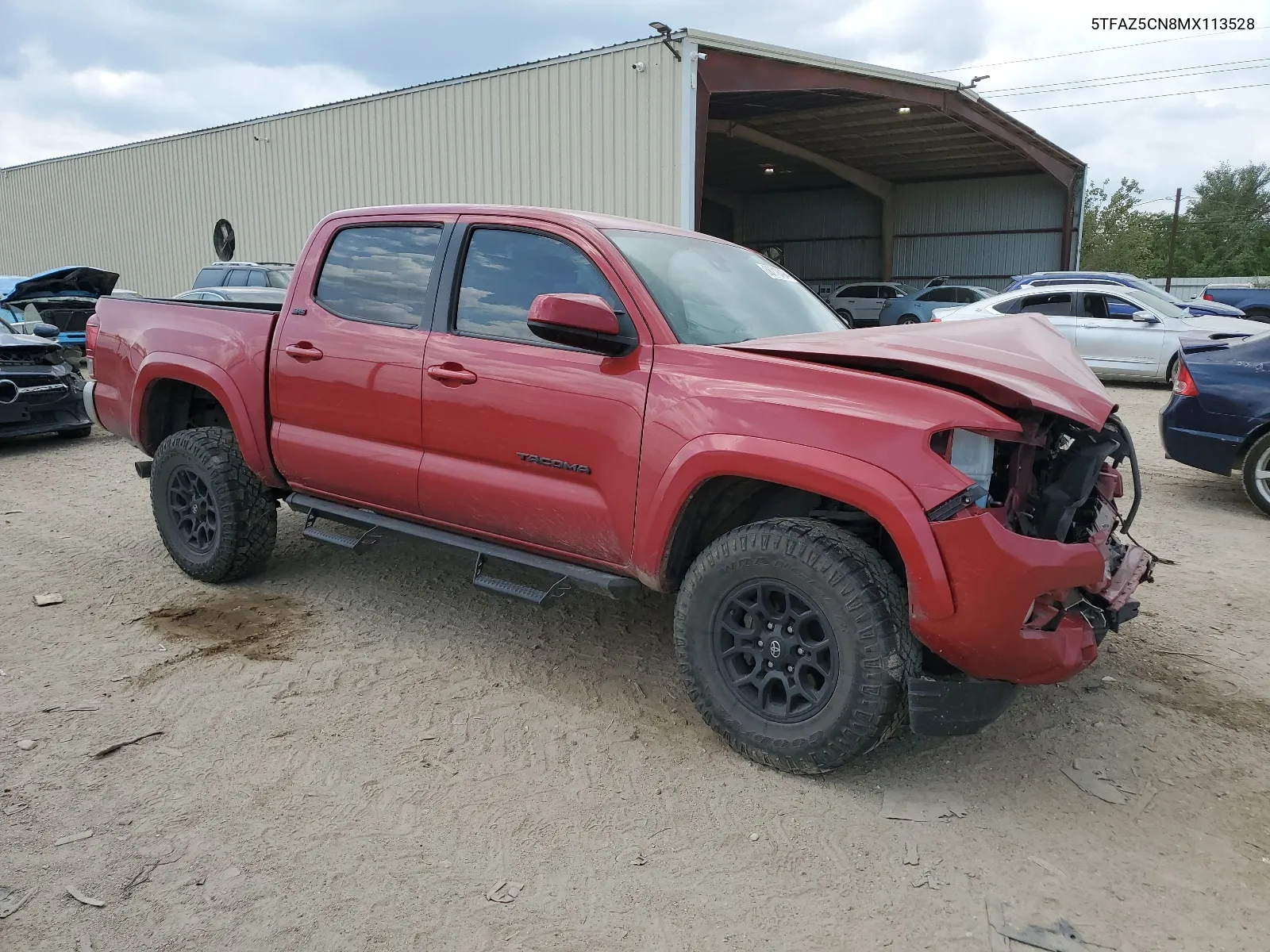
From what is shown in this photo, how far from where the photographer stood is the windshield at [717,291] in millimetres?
3605

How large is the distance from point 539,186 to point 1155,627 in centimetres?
1448

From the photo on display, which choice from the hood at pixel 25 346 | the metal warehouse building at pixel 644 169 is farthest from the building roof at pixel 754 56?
the hood at pixel 25 346

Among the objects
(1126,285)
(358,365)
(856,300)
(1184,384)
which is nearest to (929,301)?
(856,300)

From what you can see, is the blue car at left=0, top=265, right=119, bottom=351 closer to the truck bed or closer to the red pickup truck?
the truck bed

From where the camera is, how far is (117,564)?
215 inches

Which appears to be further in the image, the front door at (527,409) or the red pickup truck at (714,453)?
the front door at (527,409)

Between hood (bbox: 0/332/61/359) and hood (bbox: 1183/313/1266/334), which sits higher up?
hood (bbox: 1183/313/1266/334)

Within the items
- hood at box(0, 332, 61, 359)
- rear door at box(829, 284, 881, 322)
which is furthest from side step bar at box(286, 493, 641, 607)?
rear door at box(829, 284, 881, 322)

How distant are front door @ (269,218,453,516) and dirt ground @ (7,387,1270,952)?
768 millimetres

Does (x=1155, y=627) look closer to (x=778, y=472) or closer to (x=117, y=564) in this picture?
(x=778, y=472)

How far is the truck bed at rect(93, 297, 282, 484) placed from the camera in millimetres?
4660

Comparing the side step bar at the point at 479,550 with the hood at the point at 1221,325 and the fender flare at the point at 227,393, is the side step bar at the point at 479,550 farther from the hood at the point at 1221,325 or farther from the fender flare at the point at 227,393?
the hood at the point at 1221,325

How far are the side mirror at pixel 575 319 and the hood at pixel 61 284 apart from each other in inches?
606

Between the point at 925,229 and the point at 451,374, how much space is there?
30.4m
